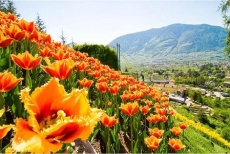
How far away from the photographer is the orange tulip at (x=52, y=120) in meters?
0.90

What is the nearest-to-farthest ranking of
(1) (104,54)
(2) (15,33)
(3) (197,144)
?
(2) (15,33) → (3) (197,144) → (1) (104,54)

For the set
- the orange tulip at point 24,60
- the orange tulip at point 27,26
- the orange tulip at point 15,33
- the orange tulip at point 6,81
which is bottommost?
the orange tulip at point 6,81

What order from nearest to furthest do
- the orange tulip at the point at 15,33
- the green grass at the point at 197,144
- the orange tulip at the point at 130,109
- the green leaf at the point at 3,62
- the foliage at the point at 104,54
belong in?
the orange tulip at the point at 15,33
the green leaf at the point at 3,62
the orange tulip at the point at 130,109
the green grass at the point at 197,144
the foliage at the point at 104,54

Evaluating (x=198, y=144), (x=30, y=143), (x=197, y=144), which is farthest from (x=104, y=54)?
(x=30, y=143)

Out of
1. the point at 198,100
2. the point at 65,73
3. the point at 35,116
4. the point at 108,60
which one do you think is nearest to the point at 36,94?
the point at 35,116

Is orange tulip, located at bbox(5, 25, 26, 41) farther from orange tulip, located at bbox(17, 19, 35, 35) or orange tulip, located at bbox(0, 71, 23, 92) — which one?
orange tulip, located at bbox(0, 71, 23, 92)

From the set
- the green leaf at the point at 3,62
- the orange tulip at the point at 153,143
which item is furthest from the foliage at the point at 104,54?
the green leaf at the point at 3,62

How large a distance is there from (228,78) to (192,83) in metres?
28.1

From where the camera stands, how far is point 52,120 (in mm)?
1165

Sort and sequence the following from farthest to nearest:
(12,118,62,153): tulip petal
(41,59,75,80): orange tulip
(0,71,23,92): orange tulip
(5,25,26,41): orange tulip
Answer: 1. (5,25,26,41): orange tulip
2. (41,59,75,80): orange tulip
3. (0,71,23,92): orange tulip
4. (12,118,62,153): tulip petal

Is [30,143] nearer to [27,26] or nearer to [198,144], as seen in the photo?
[27,26]

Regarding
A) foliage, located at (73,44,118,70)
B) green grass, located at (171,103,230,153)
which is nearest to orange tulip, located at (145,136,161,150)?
green grass, located at (171,103,230,153)

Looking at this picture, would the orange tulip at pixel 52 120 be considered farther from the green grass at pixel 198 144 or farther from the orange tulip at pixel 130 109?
the green grass at pixel 198 144

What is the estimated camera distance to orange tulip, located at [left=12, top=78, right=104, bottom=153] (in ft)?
2.94
